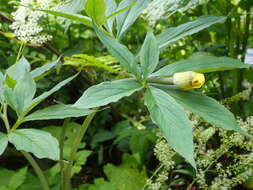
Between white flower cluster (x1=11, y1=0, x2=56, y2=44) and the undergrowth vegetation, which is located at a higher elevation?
white flower cluster (x1=11, y1=0, x2=56, y2=44)

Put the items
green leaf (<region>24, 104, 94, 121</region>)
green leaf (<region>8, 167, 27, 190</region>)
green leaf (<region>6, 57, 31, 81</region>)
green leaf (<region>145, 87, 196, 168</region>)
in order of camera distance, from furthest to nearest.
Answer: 1. green leaf (<region>8, 167, 27, 190</region>)
2. green leaf (<region>6, 57, 31, 81</region>)
3. green leaf (<region>24, 104, 94, 121</region>)
4. green leaf (<region>145, 87, 196, 168</region>)

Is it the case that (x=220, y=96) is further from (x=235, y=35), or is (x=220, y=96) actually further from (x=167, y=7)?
(x=167, y=7)

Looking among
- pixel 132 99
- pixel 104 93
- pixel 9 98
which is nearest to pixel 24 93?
pixel 9 98

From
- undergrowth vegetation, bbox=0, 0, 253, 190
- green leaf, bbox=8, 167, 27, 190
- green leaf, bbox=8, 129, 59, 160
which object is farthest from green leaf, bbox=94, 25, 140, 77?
green leaf, bbox=8, 167, 27, 190

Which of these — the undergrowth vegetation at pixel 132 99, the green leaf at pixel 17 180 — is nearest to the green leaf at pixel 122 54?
the undergrowth vegetation at pixel 132 99

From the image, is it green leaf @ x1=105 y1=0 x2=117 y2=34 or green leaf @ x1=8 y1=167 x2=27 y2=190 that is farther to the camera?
green leaf @ x1=8 y1=167 x2=27 y2=190

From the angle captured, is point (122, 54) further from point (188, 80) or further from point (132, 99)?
point (132, 99)

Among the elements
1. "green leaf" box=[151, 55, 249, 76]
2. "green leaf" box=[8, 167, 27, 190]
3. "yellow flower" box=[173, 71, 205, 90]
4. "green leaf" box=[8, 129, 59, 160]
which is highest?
"green leaf" box=[151, 55, 249, 76]

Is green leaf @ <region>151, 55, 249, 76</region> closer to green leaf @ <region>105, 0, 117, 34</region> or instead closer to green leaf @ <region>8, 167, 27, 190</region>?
green leaf @ <region>105, 0, 117, 34</region>

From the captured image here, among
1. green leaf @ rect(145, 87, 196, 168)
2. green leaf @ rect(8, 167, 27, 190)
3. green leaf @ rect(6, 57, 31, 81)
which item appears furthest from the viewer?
green leaf @ rect(8, 167, 27, 190)
